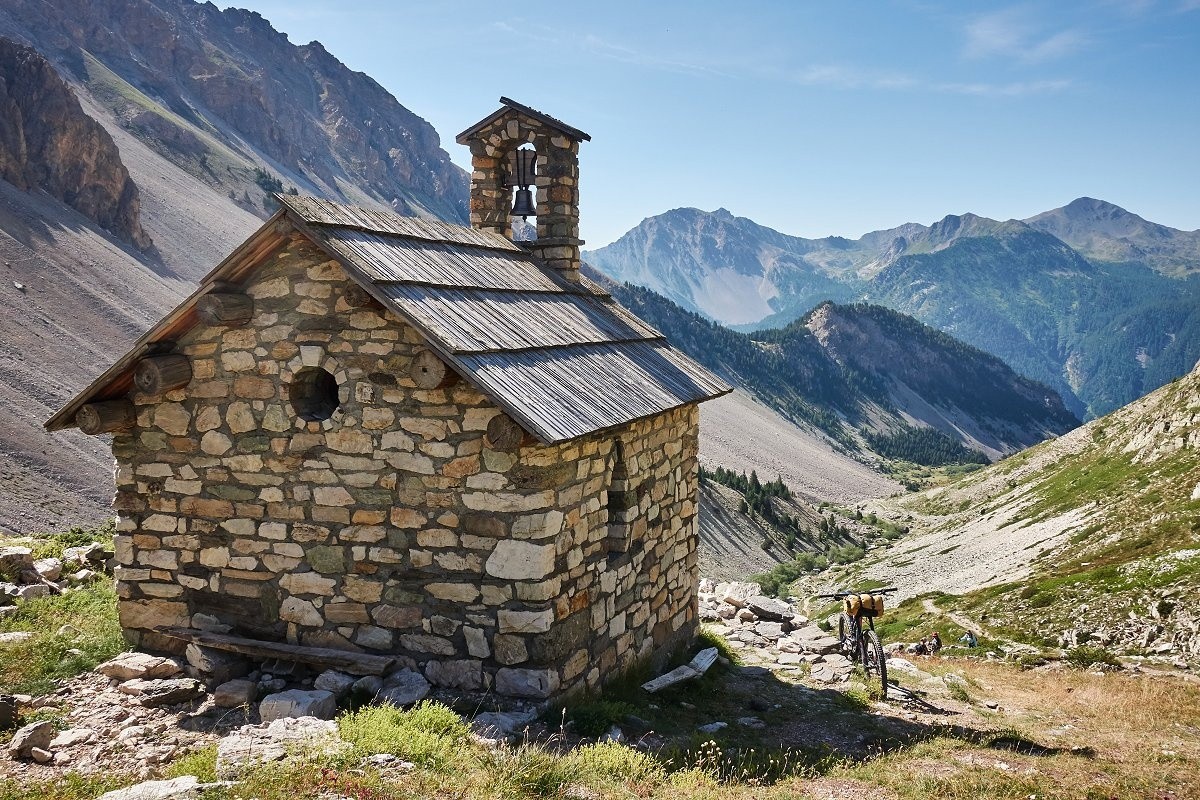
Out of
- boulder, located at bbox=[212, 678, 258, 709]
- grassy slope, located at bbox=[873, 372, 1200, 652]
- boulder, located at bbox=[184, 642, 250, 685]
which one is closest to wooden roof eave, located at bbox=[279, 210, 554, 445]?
boulder, located at bbox=[212, 678, 258, 709]

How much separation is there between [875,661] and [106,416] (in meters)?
10.8

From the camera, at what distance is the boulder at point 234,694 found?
8703mm

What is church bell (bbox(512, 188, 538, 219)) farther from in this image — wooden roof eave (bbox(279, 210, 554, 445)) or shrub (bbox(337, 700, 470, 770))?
shrub (bbox(337, 700, 470, 770))

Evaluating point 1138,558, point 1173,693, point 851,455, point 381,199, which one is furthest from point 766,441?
point 1173,693

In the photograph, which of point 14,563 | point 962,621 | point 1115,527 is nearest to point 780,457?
point 1115,527

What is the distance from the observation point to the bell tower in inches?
507

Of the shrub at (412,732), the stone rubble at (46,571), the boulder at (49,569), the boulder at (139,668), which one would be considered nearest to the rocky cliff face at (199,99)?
the stone rubble at (46,571)

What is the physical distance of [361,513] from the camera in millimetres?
9008

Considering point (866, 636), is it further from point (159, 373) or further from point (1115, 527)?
point (1115, 527)

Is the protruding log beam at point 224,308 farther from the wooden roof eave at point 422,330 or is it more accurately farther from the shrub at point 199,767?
the shrub at point 199,767

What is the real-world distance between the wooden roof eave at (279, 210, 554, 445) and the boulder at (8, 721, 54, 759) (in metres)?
4.56

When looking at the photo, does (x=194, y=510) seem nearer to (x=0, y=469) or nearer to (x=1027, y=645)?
(x=1027, y=645)

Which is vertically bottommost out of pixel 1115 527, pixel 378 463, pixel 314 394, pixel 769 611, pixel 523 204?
pixel 769 611

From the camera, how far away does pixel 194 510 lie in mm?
9672
